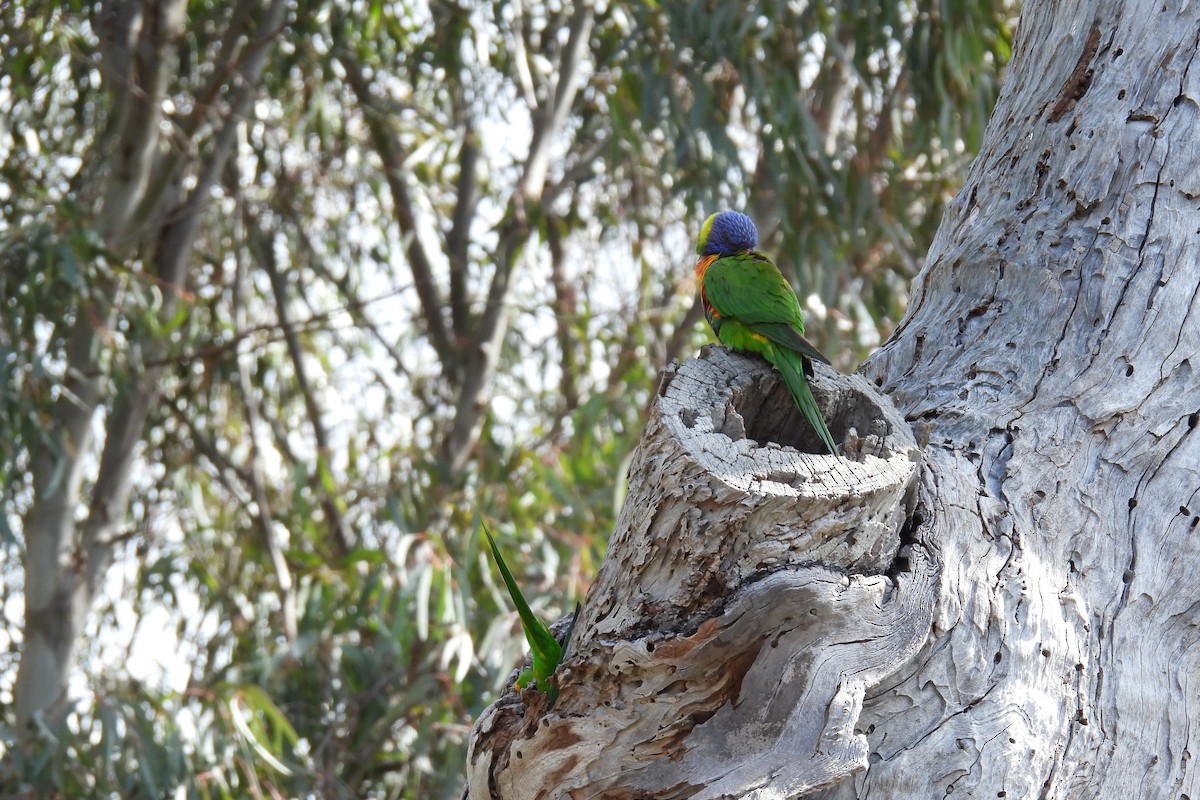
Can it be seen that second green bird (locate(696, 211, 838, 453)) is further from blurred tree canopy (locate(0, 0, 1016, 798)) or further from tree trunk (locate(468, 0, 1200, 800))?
blurred tree canopy (locate(0, 0, 1016, 798))

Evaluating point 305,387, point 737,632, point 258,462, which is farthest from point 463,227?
point 737,632

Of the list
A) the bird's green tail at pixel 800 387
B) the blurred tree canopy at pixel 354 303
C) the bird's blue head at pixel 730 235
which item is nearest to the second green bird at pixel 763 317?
the bird's green tail at pixel 800 387

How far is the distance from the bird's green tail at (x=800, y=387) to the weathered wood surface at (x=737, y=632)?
0.23ft

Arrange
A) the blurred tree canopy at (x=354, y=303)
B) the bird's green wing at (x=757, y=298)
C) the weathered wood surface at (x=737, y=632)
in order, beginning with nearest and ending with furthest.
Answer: the weathered wood surface at (x=737, y=632) < the bird's green wing at (x=757, y=298) < the blurred tree canopy at (x=354, y=303)

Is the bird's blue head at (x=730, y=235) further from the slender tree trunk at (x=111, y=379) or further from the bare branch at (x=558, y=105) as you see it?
the slender tree trunk at (x=111, y=379)

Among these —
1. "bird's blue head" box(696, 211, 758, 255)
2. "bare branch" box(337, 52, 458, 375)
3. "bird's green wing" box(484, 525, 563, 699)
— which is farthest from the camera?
"bare branch" box(337, 52, 458, 375)

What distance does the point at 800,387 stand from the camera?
4.88 feet

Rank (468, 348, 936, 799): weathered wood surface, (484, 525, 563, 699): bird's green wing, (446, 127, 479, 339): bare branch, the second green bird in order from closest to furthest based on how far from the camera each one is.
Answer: (468, 348, 936, 799): weathered wood surface → (484, 525, 563, 699): bird's green wing → the second green bird → (446, 127, 479, 339): bare branch

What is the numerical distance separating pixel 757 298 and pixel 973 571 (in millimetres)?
583

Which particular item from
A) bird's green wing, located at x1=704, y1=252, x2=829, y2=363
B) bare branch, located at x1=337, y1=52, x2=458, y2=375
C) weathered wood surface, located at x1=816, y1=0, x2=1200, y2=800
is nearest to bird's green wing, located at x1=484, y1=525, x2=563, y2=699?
weathered wood surface, located at x1=816, y1=0, x2=1200, y2=800

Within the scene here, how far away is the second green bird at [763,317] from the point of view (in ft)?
4.92

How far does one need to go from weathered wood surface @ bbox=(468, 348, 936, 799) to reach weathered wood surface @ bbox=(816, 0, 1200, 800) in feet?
0.31

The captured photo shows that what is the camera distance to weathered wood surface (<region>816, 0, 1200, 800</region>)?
1305mm

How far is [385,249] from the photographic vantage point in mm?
4797
